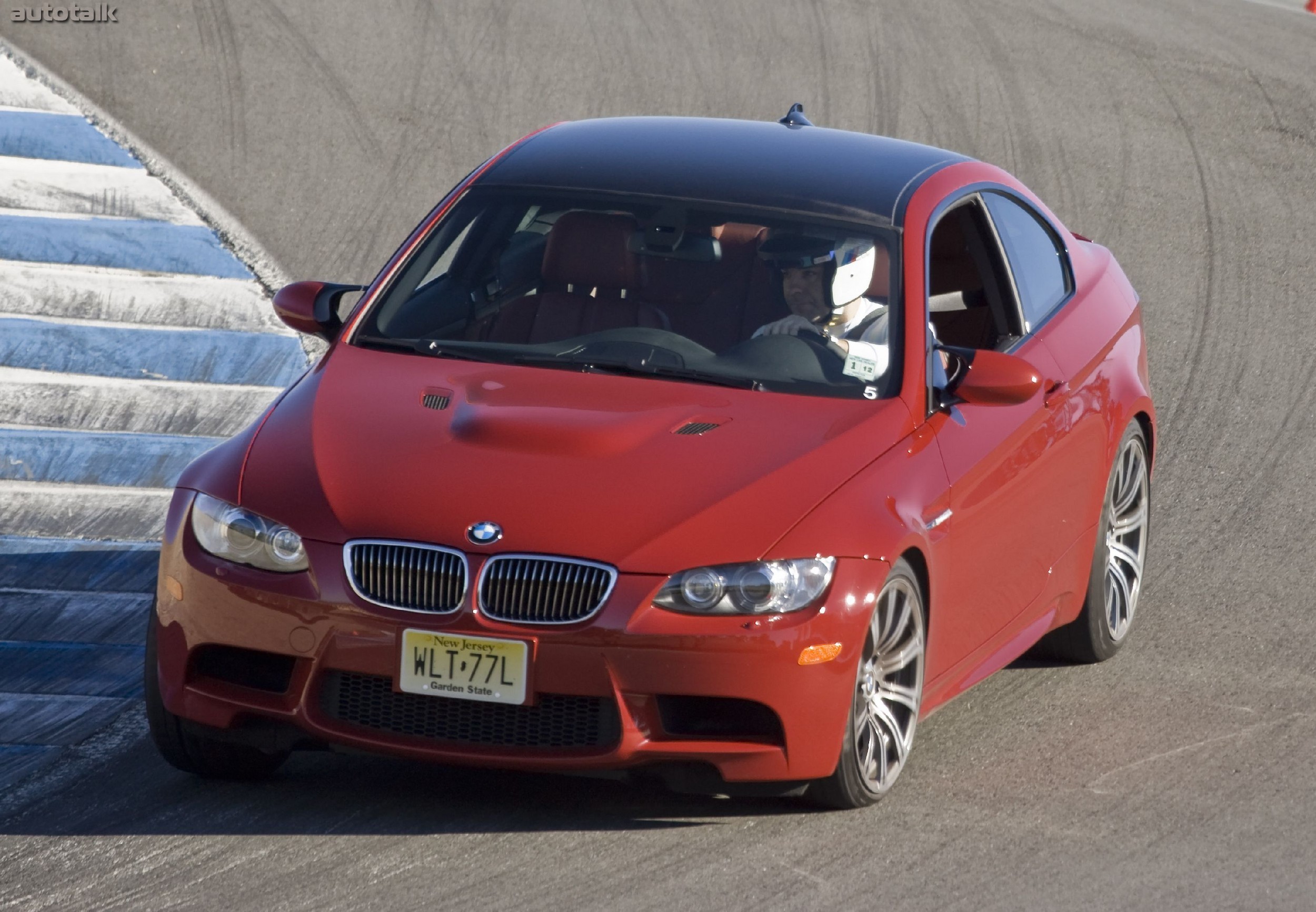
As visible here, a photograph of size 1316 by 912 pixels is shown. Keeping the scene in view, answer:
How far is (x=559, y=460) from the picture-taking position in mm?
5566

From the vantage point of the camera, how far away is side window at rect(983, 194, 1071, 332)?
7215mm

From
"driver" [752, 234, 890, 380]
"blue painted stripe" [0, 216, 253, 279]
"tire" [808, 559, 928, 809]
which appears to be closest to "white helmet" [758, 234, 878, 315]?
"driver" [752, 234, 890, 380]

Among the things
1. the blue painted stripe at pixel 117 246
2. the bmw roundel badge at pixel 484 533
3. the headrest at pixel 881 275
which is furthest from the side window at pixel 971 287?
the blue painted stripe at pixel 117 246

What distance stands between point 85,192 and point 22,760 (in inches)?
248

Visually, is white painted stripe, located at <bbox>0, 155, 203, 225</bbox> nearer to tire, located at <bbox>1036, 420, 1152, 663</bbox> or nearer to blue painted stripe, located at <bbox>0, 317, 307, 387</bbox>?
blue painted stripe, located at <bbox>0, 317, 307, 387</bbox>

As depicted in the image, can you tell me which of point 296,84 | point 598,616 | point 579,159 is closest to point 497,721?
point 598,616

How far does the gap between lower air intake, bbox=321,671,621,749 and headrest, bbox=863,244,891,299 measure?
6.09 ft

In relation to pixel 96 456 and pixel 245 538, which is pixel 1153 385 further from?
pixel 245 538

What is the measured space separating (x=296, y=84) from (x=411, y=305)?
8.24 meters

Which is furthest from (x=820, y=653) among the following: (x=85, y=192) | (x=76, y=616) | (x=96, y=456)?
(x=85, y=192)

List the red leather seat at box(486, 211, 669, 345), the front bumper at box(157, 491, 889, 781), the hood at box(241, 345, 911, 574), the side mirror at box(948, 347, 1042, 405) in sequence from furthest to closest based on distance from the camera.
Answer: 1. the red leather seat at box(486, 211, 669, 345)
2. the side mirror at box(948, 347, 1042, 405)
3. the hood at box(241, 345, 911, 574)
4. the front bumper at box(157, 491, 889, 781)

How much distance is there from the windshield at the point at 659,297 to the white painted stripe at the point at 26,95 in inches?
276

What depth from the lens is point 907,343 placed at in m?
6.29

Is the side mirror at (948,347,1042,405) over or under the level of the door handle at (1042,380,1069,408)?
over
